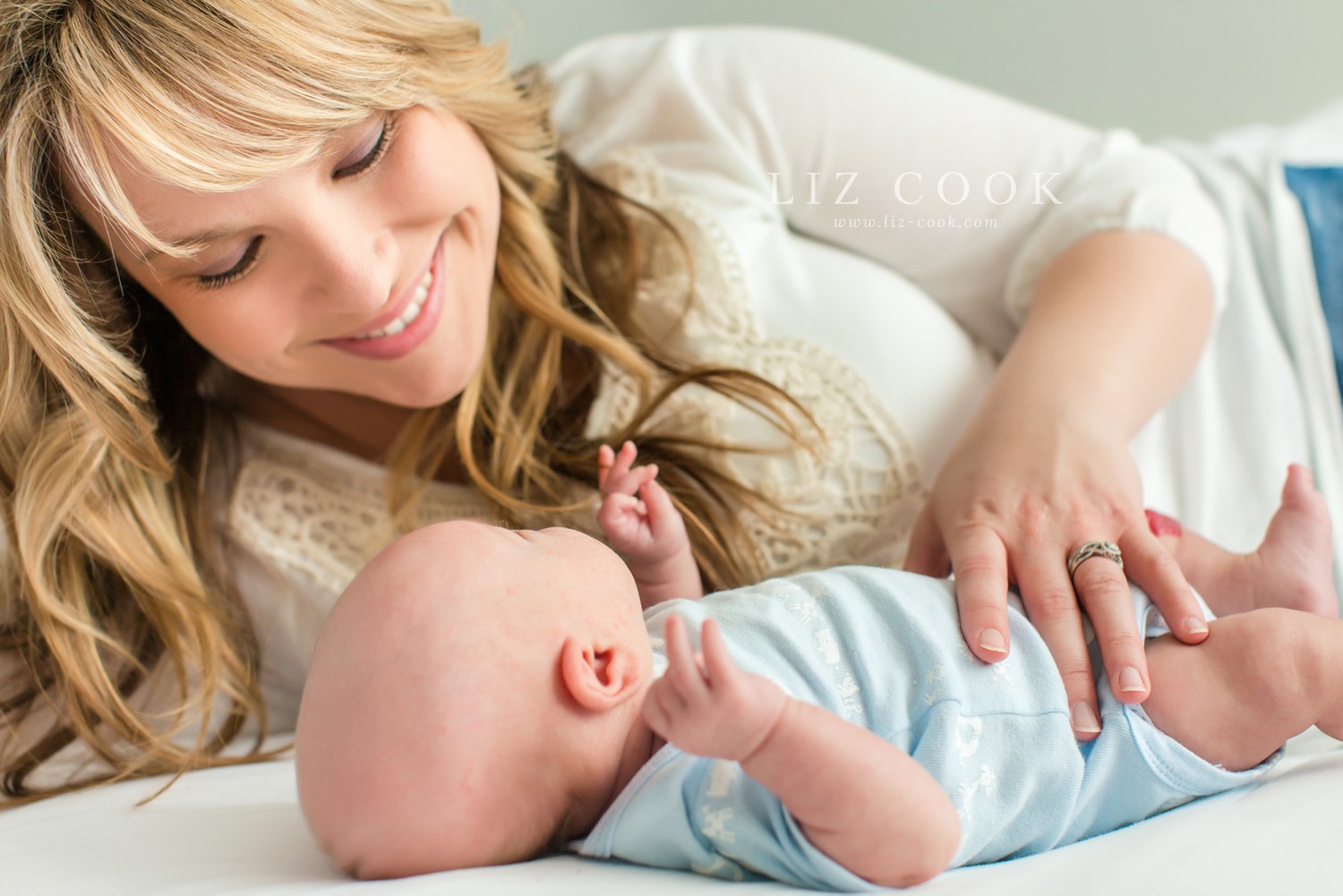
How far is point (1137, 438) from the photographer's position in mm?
1301

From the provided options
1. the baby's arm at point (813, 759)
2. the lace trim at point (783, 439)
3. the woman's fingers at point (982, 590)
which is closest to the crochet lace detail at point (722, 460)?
the lace trim at point (783, 439)

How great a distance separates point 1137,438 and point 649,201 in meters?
0.66

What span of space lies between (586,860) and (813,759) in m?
0.22

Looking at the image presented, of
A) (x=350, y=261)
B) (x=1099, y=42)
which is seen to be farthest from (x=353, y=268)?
(x=1099, y=42)

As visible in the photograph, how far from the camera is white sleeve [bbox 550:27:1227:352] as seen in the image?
4.34 ft

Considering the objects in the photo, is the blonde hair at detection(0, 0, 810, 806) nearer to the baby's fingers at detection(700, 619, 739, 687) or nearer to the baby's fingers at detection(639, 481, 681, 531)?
the baby's fingers at detection(639, 481, 681, 531)

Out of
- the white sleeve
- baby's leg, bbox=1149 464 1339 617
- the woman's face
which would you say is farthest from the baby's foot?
the woman's face

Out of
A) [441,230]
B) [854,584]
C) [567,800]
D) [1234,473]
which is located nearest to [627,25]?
[441,230]

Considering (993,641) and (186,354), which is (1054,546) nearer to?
(993,641)

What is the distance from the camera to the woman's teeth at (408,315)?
1042mm

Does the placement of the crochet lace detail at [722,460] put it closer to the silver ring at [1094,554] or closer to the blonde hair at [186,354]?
the blonde hair at [186,354]

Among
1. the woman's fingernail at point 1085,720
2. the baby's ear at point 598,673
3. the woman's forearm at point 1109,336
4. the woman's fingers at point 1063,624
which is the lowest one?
the woman's fingernail at point 1085,720

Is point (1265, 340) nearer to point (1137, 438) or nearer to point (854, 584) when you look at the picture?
point (1137, 438)

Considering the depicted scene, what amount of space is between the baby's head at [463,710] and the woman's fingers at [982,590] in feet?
0.82
